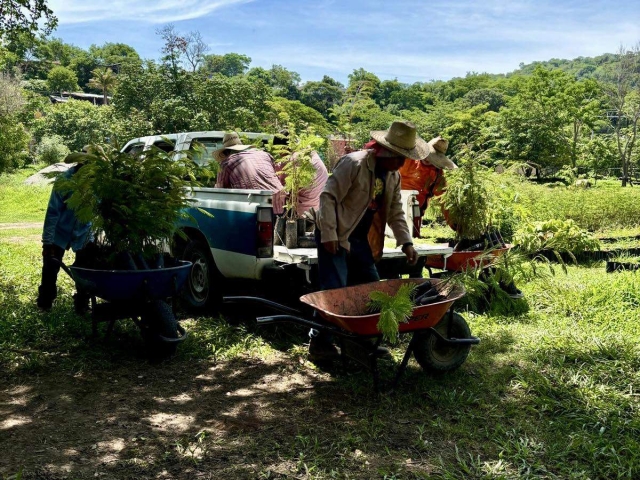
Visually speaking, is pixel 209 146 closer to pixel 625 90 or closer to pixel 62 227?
pixel 62 227

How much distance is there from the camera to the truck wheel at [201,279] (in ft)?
22.3

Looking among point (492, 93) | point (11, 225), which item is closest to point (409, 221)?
point (11, 225)

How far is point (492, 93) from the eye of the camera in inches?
3622

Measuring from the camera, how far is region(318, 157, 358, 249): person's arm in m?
4.82

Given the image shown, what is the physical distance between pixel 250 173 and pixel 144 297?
6.82 ft

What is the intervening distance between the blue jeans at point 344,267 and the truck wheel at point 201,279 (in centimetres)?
198

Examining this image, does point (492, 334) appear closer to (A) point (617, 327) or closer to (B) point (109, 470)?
(A) point (617, 327)

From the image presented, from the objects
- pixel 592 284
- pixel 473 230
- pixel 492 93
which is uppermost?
pixel 492 93

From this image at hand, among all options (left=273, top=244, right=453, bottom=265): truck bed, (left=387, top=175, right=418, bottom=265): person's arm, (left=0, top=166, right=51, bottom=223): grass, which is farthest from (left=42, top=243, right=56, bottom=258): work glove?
(left=0, top=166, right=51, bottom=223): grass

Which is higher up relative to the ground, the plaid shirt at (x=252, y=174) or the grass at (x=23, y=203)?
the plaid shirt at (x=252, y=174)

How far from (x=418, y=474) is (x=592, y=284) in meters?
4.38

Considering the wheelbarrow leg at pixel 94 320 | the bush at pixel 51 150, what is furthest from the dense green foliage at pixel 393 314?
the bush at pixel 51 150

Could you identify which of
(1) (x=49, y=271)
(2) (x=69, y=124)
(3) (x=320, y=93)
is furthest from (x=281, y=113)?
(3) (x=320, y=93)

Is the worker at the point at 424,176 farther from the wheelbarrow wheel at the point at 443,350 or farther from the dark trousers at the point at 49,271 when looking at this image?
the dark trousers at the point at 49,271
